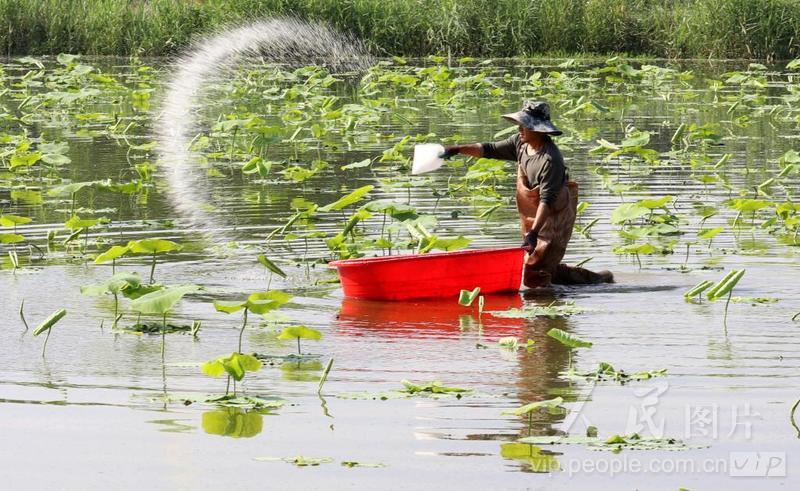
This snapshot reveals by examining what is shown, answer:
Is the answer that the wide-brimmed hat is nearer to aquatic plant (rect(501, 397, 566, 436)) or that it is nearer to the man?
the man

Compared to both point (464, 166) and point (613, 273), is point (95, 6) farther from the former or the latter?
point (613, 273)

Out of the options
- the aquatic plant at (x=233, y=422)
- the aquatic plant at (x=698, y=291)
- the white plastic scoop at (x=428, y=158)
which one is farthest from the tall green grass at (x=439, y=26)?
the aquatic plant at (x=233, y=422)

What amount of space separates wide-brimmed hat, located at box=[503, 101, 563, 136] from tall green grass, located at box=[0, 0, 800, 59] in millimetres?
17160

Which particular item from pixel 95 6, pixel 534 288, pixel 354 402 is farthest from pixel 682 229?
pixel 95 6

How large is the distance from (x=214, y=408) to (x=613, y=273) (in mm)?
3663

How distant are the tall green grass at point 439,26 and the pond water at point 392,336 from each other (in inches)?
396

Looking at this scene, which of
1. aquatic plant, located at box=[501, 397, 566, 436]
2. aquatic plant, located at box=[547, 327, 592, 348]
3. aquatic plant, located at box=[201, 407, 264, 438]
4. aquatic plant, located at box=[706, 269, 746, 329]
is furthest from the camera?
A: aquatic plant, located at box=[706, 269, 746, 329]

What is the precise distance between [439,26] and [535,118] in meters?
17.7

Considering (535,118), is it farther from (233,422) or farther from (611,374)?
(233,422)

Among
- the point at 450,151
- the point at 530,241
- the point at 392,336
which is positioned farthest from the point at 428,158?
the point at 392,336

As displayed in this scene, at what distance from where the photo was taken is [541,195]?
7871 millimetres

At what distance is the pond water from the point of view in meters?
4.97

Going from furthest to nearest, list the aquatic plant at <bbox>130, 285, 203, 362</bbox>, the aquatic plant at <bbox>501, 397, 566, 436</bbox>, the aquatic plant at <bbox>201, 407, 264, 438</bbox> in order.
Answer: the aquatic plant at <bbox>130, 285, 203, 362</bbox> < the aquatic plant at <bbox>201, 407, 264, 438</bbox> < the aquatic plant at <bbox>501, 397, 566, 436</bbox>

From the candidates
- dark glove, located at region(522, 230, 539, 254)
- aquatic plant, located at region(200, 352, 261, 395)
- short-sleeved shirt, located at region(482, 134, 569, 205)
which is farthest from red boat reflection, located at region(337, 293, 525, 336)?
aquatic plant, located at region(200, 352, 261, 395)
